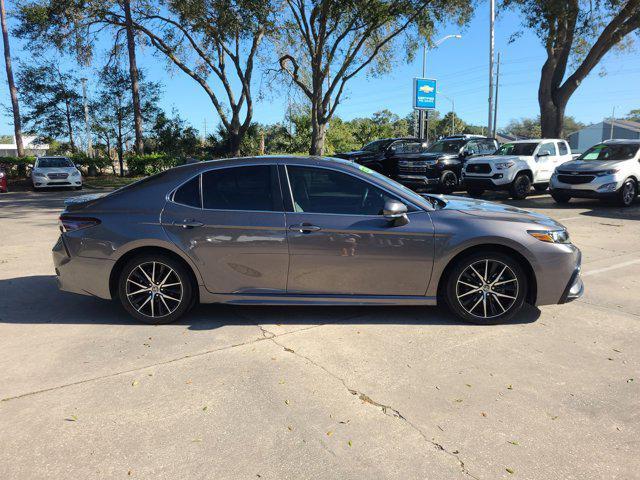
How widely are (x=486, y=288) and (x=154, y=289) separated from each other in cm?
307

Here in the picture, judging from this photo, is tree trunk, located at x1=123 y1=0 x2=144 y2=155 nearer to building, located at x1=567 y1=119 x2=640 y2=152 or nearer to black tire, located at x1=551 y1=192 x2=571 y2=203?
black tire, located at x1=551 y1=192 x2=571 y2=203

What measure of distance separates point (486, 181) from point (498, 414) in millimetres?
12851

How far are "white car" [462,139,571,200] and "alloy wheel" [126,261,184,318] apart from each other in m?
12.5

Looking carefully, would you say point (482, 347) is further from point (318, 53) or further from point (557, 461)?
point (318, 53)

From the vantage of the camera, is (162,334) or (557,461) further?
(162,334)

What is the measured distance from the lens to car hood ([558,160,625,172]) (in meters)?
12.6

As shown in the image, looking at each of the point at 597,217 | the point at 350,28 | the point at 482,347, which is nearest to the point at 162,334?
the point at 482,347

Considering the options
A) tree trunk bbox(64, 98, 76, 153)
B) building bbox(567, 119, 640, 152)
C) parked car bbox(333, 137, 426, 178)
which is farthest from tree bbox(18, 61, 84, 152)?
building bbox(567, 119, 640, 152)

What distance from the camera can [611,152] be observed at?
13.5m

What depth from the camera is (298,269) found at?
4.35 metres

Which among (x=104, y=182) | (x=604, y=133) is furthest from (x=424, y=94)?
(x=604, y=133)

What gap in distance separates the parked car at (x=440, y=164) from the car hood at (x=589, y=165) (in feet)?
12.3

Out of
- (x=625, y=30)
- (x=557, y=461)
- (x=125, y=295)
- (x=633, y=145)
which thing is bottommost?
(x=557, y=461)

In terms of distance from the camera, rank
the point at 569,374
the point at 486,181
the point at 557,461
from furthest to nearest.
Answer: the point at 486,181
the point at 569,374
the point at 557,461
